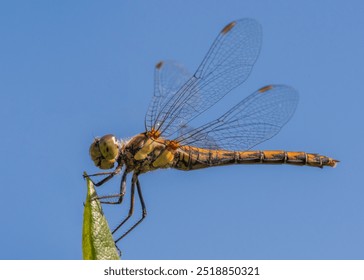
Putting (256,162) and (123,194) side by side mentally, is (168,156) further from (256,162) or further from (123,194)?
(256,162)

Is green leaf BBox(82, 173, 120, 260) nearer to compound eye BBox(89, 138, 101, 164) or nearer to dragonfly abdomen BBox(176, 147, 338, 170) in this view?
compound eye BBox(89, 138, 101, 164)

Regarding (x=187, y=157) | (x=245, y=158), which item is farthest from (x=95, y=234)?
(x=245, y=158)

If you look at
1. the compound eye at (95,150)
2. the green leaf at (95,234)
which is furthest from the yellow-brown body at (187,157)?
the green leaf at (95,234)

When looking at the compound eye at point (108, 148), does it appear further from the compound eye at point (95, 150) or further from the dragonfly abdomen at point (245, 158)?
the dragonfly abdomen at point (245, 158)

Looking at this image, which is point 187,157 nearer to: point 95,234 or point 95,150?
point 95,150
